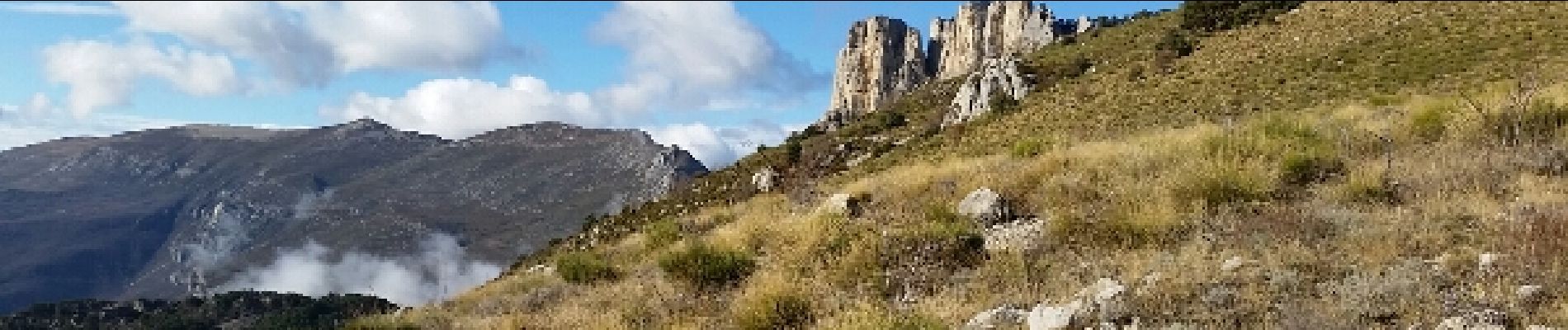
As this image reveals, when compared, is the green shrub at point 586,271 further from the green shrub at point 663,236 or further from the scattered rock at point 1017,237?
the scattered rock at point 1017,237

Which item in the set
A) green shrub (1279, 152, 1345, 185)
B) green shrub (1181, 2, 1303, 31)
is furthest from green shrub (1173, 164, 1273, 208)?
green shrub (1181, 2, 1303, 31)

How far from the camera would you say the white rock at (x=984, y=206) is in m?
12.6

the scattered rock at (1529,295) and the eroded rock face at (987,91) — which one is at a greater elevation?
the eroded rock face at (987,91)

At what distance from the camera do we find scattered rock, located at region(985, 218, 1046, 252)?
35.9 feet

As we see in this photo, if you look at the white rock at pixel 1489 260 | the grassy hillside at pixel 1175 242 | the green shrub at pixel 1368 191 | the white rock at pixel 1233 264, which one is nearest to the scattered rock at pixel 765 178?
the grassy hillside at pixel 1175 242

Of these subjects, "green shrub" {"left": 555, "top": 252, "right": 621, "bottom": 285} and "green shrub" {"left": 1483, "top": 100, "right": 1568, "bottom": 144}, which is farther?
"green shrub" {"left": 555, "top": 252, "right": 621, "bottom": 285}

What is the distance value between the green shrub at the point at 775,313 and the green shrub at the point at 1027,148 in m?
7.96

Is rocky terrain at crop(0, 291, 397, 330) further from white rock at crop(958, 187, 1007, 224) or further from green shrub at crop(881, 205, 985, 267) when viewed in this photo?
green shrub at crop(881, 205, 985, 267)

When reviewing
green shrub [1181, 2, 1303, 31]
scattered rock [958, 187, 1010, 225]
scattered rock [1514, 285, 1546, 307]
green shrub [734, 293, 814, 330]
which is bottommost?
green shrub [734, 293, 814, 330]

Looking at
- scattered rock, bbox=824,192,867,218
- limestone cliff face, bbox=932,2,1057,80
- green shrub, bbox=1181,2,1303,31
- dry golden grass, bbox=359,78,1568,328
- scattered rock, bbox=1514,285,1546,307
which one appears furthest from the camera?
limestone cliff face, bbox=932,2,1057,80

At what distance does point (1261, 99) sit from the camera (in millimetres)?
35625

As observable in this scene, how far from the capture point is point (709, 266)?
12.4 m

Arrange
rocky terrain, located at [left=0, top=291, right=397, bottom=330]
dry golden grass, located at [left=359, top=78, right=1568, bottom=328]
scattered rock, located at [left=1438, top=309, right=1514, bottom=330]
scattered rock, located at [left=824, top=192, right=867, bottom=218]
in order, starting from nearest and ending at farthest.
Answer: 1. scattered rock, located at [left=1438, top=309, right=1514, bottom=330]
2. dry golden grass, located at [left=359, top=78, right=1568, bottom=328]
3. scattered rock, located at [left=824, top=192, right=867, bottom=218]
4. rocky terrain, located at [left=0, top=291, right=397, bottom=330]

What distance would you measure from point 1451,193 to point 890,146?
149 ft
